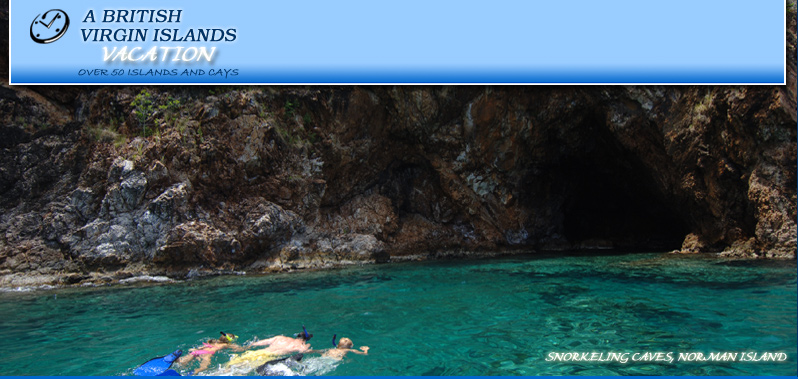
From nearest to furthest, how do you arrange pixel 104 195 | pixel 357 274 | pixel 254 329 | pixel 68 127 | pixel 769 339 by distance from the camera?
1. pixel 769 339
2. pixel 254 329
3. pixel 357 274
4. pixel 104 195
5. pixel 68 127

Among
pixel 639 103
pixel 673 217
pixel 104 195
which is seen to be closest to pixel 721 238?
pixel 673 217

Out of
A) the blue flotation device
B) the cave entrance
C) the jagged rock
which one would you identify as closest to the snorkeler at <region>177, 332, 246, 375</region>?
the blue flotation device

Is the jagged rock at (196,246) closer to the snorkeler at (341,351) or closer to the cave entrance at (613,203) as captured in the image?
the snorkeler at (341,351)

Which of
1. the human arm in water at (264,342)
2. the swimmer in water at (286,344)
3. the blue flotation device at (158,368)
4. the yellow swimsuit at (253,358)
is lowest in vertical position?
the human arm in water at (264,342)

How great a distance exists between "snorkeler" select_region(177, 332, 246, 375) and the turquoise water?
21cm

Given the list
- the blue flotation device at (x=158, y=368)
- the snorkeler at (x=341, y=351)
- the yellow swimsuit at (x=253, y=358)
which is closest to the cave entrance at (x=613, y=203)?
the snorkeler at (x=341, y=351)

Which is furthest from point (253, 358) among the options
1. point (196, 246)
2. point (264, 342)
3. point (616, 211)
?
point (616, 211)

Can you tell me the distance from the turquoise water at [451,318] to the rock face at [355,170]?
2.55 meters

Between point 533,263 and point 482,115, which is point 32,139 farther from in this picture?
point 533,263

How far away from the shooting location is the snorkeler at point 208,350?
232 inches

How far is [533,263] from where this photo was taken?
51.0ft

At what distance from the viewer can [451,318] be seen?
8.01m

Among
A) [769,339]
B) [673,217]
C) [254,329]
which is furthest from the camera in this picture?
[673,217]

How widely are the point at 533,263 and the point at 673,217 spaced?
8829 mm
